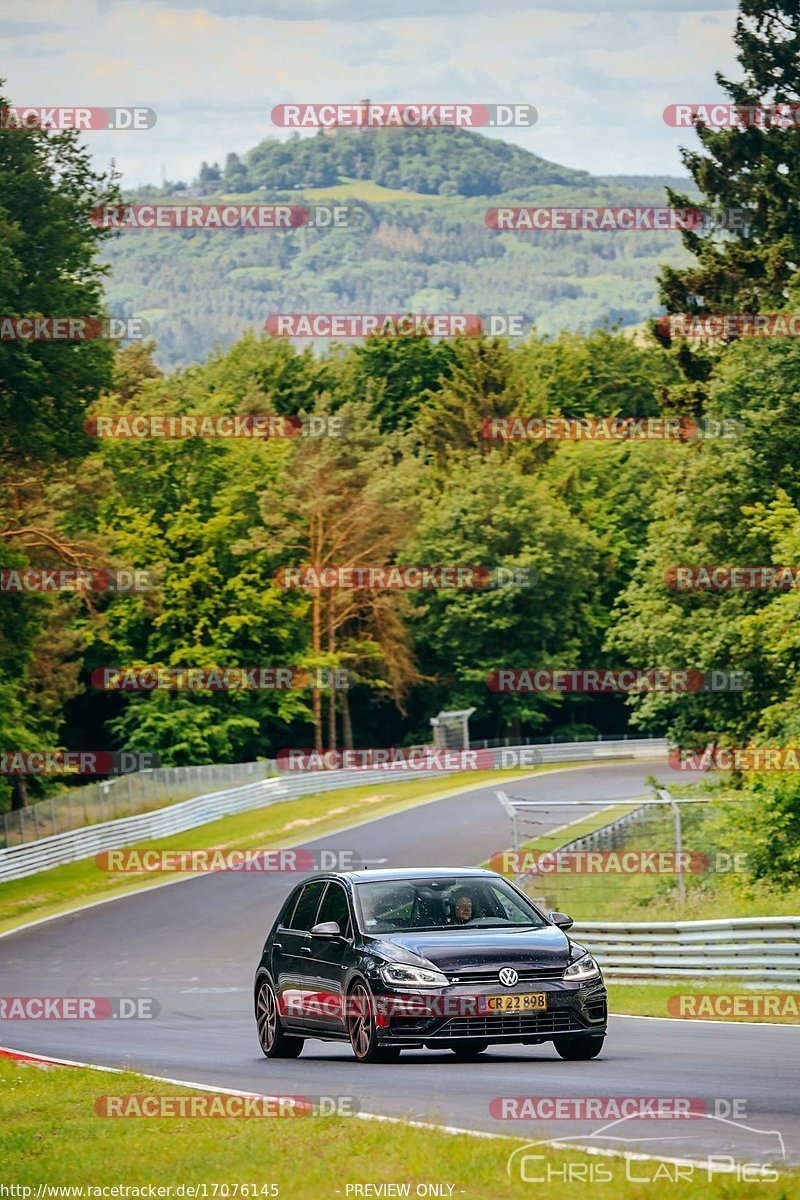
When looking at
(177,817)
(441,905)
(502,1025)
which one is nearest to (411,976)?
(502,1025)

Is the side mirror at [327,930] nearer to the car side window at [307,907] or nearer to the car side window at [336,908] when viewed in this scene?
the car side window at [336,908]

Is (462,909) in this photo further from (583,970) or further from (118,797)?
(118,797)

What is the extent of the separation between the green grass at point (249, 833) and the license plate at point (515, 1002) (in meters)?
28.8

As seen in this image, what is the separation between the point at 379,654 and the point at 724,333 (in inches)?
1399

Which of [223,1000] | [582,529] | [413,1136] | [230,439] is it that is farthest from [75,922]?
[582,529]

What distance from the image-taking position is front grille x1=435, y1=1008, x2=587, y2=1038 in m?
13.8

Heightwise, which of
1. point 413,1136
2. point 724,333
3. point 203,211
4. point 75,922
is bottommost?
point 75,922

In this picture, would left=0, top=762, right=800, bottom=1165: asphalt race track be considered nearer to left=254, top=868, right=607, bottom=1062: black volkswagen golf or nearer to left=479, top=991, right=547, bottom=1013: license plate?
left=254, top=868, right=607, bottom=1062: black volkswagen golf

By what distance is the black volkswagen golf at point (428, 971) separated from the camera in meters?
13.8

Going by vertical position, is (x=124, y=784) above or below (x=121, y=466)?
below

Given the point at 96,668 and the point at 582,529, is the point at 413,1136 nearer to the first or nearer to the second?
the point at 96,668

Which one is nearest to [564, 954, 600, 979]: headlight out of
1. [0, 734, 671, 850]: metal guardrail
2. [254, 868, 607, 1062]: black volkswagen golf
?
[254, 868, 607, 1062]: black volkswagen golf

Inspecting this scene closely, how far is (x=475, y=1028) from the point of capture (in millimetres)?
13836

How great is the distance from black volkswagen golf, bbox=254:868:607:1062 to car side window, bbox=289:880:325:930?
0.06 ft
